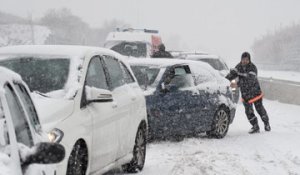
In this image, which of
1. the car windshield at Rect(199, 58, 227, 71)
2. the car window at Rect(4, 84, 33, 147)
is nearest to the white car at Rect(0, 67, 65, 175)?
the car window at Rect(4, 84, 33, 147)

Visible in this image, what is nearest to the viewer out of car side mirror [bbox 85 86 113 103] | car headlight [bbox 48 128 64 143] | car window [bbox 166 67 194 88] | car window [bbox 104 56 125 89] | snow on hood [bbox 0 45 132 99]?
car headlight [bbox 48 128 64 143]

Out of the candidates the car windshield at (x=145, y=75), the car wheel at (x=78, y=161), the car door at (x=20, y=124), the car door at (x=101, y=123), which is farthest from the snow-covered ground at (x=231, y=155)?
the car door at (x=20, y=124)

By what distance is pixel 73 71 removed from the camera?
7039 millimetres

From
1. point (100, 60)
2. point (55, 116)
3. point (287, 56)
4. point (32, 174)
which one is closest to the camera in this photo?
point (32, 174)

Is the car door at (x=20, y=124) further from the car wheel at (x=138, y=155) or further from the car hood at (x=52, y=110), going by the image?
the car wheel at (x=138, y=155)

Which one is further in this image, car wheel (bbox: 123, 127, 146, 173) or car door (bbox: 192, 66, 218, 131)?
car door (bbox: 192, 66, 218, 131)

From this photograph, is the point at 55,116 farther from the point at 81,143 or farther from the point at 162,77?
the point at 162,77

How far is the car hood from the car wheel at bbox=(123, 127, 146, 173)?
2.40m

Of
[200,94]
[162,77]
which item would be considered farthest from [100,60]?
[200,94]

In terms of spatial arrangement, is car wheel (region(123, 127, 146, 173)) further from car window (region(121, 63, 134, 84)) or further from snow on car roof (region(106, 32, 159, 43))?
snow on car roof (region(106, 32, 159, 43))

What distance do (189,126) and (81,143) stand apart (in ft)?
19.0

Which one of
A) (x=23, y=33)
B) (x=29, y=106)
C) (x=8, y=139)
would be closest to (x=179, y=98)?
(x=29, y=106)

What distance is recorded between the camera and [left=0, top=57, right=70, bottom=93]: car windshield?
22.5 feet

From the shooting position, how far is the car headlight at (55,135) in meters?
5.76
